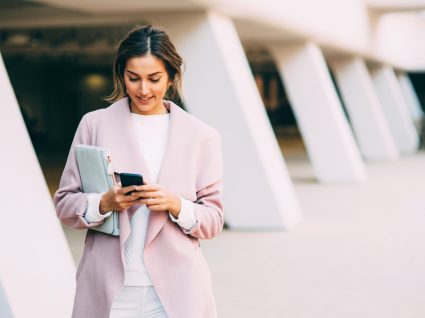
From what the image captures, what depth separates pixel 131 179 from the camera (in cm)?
264

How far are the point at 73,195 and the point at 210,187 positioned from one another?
520 millimetres

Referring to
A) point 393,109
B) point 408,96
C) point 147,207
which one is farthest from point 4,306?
point 408,96

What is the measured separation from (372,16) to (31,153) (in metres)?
20.7

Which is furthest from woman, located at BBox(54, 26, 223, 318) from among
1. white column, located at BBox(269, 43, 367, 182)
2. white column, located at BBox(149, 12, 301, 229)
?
white column, located at BBox(269, 43, 367, 182)

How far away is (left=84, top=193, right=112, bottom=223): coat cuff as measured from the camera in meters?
2.77

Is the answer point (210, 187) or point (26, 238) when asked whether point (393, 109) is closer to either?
point (26, 238)

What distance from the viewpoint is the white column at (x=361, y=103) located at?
2477 centimetres

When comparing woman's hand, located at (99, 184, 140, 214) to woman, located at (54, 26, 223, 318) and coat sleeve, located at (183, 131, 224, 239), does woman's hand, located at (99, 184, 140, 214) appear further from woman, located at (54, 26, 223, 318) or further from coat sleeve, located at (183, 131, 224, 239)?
coat sleeve, located at (183, 131, 224, 239)

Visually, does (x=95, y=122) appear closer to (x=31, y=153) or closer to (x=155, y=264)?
(x=155, y=264)

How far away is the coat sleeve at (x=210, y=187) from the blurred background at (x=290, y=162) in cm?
291

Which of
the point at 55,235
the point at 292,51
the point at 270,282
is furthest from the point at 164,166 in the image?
the point at 292,51

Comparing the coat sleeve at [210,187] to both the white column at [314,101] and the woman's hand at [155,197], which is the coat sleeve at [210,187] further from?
the white column at [314,101]

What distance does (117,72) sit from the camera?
2975 mm

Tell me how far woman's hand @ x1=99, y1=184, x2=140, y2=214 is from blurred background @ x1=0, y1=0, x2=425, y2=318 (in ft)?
9.64
